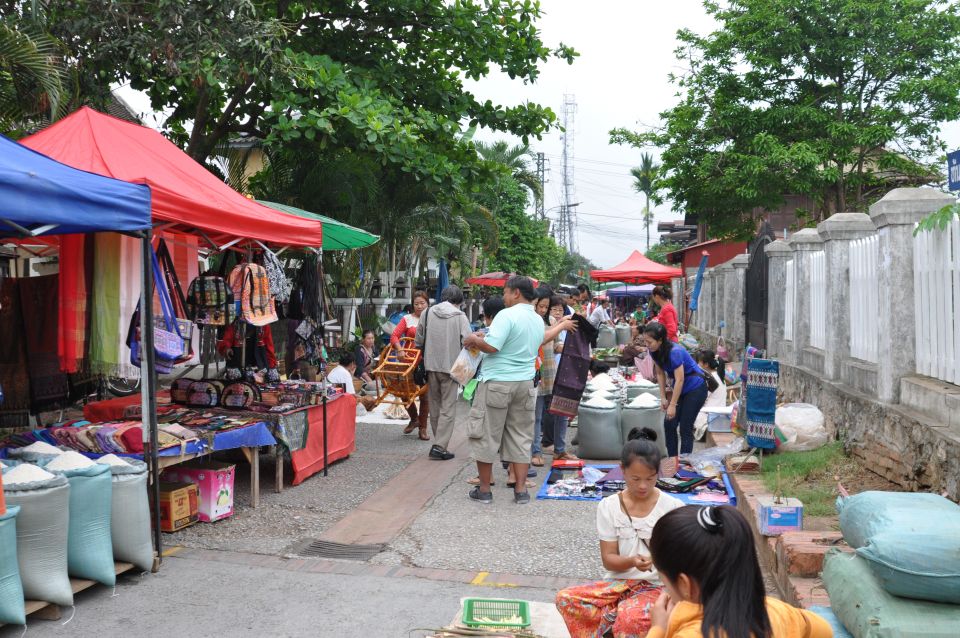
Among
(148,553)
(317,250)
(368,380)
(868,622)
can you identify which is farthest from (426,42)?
(868,622)

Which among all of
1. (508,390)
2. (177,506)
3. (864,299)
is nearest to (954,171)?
(864,299)

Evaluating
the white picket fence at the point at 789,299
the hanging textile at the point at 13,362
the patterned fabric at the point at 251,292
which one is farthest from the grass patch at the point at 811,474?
the hanging textile at the point at 13,362

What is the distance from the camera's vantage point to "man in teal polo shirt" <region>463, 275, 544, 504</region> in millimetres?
7207

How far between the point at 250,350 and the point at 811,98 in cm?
1691

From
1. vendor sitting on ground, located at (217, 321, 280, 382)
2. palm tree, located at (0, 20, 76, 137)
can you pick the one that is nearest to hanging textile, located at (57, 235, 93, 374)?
vendor sitting on ground, located at (217, 321, 280, 382)

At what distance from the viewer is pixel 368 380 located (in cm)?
1388

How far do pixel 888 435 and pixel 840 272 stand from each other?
99.3 inches

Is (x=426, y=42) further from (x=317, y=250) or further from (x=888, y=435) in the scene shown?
(x=888, y=435)

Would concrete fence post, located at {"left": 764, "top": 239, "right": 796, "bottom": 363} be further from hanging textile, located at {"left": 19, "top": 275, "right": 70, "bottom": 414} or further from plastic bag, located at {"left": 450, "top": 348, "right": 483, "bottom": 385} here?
hanging textile, located at {"left": 19, "top": 275, "right": 70, "bottom": 414}

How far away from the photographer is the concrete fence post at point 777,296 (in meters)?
11.2

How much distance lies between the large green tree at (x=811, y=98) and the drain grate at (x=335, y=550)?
1625 centimetres

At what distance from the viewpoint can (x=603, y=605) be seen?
11.8ft

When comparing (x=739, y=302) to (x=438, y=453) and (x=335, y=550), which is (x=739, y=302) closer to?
(x=438, y=453)

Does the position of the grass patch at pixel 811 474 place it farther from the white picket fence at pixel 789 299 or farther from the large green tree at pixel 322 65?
the large green tree at pixel 322 65
